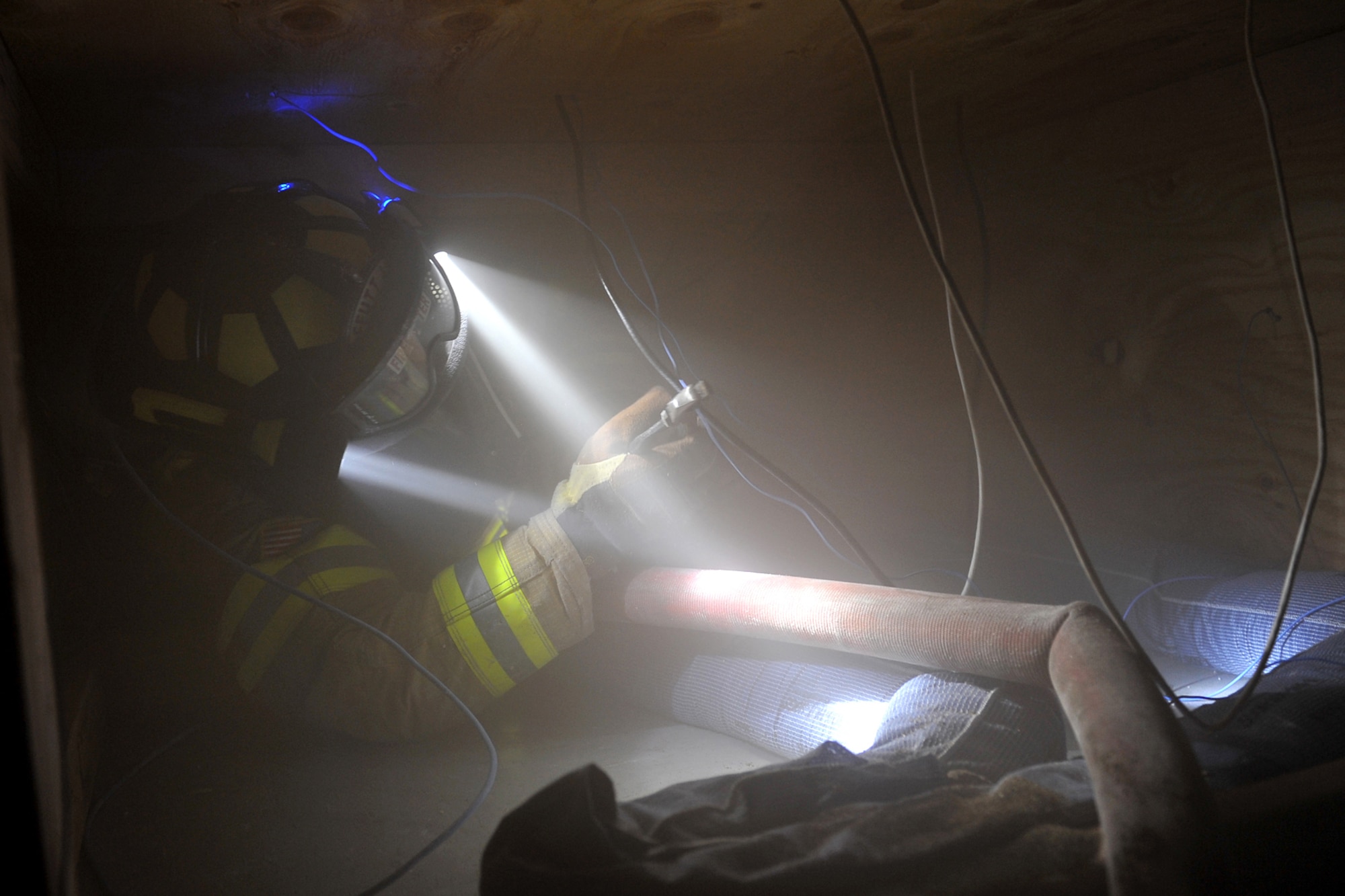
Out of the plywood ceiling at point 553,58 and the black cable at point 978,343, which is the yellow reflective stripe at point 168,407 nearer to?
the plywood ceiling at point 553,58

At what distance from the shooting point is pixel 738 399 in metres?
2.43

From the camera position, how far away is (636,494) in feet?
5.07

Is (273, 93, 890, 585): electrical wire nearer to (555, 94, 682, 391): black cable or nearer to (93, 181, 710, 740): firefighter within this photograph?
(555, 94, 682, 391): black cable

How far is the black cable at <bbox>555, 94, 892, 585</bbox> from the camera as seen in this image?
150cm

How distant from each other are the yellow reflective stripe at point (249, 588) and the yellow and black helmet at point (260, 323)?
206 mm

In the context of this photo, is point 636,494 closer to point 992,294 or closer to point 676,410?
point 676,410

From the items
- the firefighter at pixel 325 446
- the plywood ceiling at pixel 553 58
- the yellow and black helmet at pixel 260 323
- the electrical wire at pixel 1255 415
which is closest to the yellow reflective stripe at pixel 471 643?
the firefighter at pixel 325 446

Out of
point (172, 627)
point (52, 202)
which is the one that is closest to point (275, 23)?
point (52, 202)

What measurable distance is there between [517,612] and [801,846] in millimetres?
968

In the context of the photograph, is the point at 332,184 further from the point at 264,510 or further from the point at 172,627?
the point at 172,627

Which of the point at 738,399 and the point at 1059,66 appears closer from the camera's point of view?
the point at 1059,66

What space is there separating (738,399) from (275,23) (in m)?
1.58

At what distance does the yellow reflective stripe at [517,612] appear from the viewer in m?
1.55

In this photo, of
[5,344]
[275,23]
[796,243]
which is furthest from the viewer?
[796,243]
